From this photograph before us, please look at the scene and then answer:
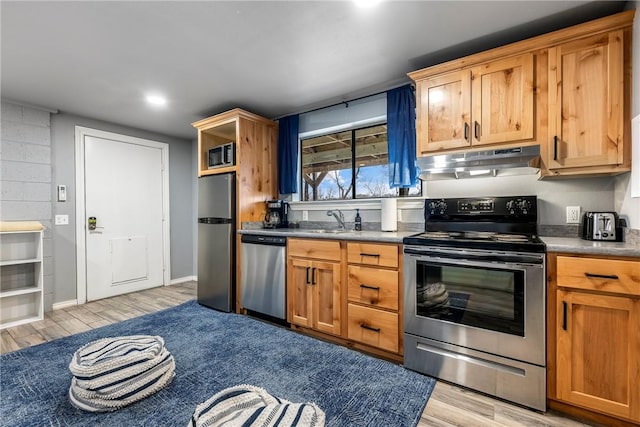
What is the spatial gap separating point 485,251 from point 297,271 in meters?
Answer: 1.61

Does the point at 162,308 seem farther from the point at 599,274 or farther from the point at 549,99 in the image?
the point at 549,99

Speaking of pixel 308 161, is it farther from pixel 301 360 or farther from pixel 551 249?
pixel 551 249

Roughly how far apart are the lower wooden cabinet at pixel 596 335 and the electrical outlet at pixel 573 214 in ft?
2.30

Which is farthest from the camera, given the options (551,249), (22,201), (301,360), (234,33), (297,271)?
(22,201)

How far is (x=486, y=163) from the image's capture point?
77.7 inches

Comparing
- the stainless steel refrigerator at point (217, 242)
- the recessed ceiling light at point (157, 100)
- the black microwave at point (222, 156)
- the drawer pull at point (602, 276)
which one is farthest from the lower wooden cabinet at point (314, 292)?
the recessed ceiling light at point (157, 100)

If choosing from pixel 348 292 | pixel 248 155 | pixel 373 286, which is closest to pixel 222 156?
pixel 248 155

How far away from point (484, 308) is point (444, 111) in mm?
1477

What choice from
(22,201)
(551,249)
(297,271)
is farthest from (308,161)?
(22,201)

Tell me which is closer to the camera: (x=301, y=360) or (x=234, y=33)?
(x=234, y=33)

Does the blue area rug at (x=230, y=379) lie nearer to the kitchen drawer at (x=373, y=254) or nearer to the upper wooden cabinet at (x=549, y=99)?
the kitchen drawer at (x=373, y=254)

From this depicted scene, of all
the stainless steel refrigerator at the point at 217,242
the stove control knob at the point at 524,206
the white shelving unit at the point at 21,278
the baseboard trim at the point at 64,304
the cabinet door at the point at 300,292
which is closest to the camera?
the stove control knob at the point at 524,206

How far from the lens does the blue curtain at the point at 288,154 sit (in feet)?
11.8

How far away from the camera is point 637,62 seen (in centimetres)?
162
